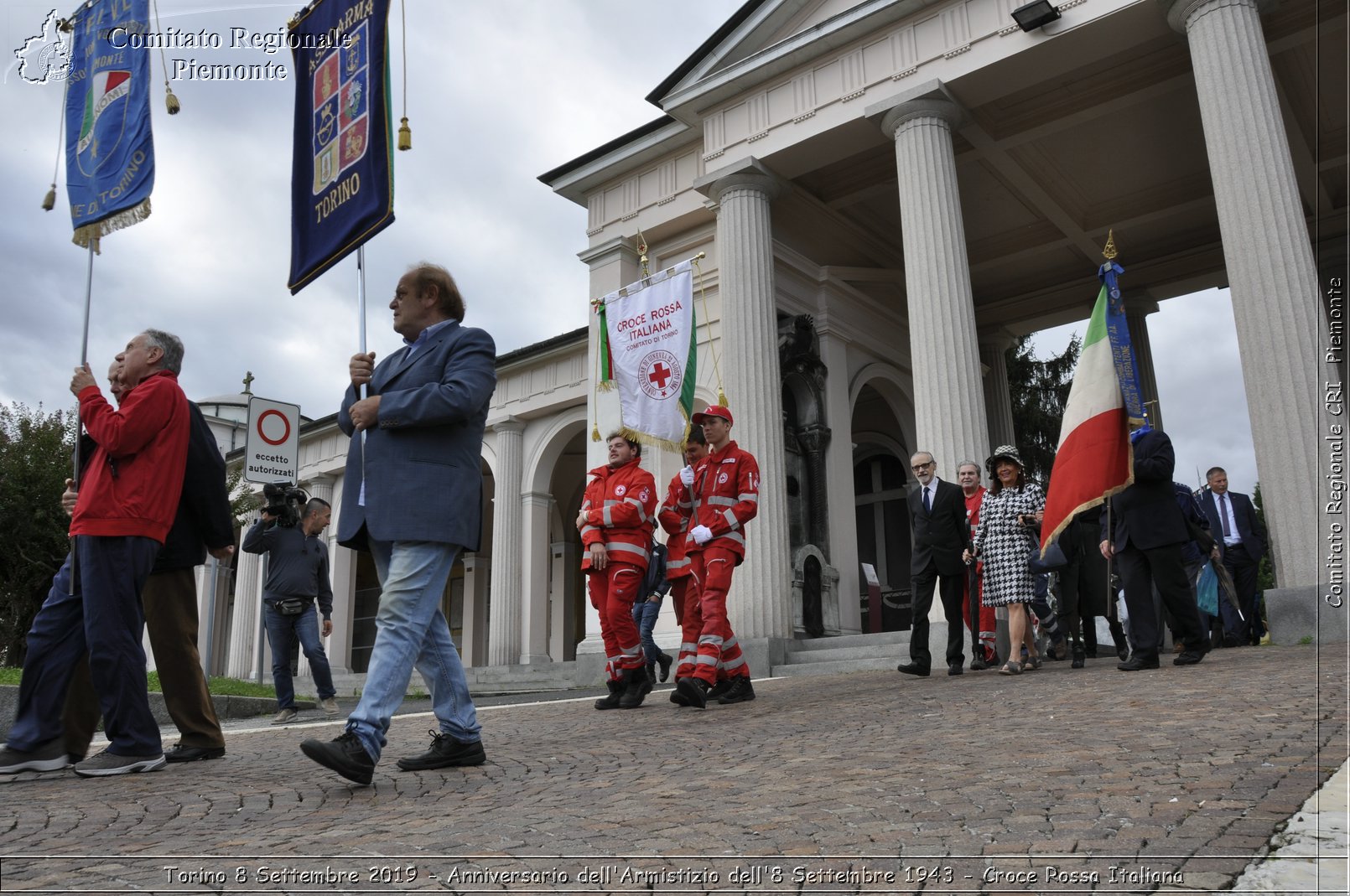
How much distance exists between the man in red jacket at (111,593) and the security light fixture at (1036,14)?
11951 mm

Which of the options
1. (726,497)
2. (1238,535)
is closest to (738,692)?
(726,497)

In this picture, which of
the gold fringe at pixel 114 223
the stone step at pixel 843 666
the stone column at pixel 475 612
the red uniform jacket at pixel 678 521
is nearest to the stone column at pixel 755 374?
the stone step at pixel 843 666

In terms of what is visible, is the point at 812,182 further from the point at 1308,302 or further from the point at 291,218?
the point at 291,218

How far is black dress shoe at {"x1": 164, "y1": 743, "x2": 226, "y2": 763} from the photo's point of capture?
193 inches

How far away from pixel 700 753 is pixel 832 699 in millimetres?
2771

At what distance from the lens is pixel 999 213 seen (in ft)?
64.6

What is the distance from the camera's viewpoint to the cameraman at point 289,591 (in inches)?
362

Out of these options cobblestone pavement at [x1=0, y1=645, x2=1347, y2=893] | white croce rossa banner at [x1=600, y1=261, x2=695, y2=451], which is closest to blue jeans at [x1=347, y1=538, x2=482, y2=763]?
cobblestone pavement at [x1=0, y1=645, x2=1347, y2=893]

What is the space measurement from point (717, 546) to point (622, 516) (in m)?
0.72

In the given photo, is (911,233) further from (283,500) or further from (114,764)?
(114,764)

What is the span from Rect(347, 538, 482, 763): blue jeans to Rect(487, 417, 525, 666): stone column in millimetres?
18405

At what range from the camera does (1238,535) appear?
39.4 feet

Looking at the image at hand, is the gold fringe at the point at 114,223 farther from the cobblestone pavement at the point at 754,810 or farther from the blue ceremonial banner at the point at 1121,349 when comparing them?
the blue ceremonial banner at the point at 1121,349

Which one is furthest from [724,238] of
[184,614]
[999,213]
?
[184,614]
